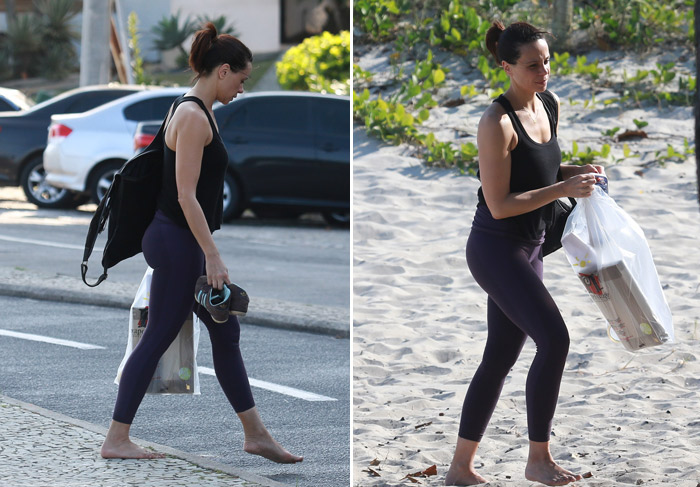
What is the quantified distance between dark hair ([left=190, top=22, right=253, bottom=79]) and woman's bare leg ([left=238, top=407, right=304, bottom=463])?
4.81 ft

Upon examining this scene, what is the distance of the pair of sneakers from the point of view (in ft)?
16.3

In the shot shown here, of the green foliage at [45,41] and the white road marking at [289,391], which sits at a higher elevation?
the white road marking at [289,391]

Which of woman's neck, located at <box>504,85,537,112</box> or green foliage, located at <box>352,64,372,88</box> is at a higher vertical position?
woman's neck, located at <box>504,85,537,112</box>

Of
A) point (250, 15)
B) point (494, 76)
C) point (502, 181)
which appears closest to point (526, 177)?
point (502, 181)

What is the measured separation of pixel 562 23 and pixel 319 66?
8.86 m

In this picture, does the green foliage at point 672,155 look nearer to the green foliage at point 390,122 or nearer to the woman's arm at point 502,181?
the green foliage at point 390,122

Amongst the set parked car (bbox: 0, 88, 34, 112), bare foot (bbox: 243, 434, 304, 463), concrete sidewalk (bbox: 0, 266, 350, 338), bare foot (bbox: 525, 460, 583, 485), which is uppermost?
bare foot (bbox: 525, 460, 583, 485)

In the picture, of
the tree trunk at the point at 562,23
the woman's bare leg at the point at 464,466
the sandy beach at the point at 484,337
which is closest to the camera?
the woman's bare leg at the point at 464,466

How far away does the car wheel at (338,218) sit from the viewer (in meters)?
15.8

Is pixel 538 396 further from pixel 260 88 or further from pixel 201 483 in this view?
pixel 260 88

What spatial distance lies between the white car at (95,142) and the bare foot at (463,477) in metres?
11.4

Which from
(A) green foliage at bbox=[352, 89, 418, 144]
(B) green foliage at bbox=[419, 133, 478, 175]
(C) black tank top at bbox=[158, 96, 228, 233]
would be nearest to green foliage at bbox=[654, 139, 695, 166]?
(B) green foliage at bbox=[419, 133, 478, 175]

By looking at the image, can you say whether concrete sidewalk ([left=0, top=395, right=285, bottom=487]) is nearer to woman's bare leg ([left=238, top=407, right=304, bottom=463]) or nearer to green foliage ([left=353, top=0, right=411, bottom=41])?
woman's bare leg ([left=238, top=407, right=304, bottom=463])

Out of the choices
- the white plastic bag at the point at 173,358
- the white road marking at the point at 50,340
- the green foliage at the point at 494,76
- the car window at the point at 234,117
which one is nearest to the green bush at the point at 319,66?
the car window at the point at 234,117
